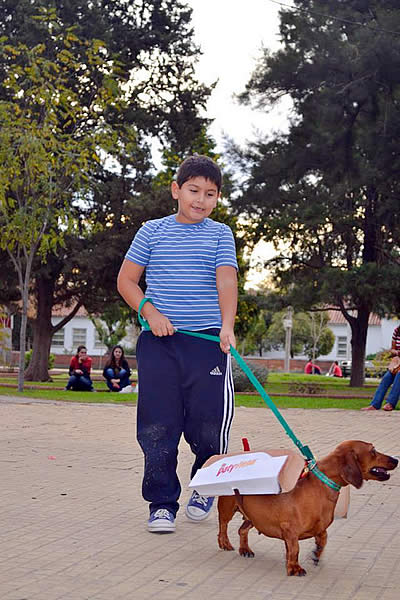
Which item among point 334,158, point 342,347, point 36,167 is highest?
point 334,158

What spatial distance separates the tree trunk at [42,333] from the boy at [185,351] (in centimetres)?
2480

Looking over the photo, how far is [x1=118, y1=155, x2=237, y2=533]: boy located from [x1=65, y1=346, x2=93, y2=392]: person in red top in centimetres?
1622

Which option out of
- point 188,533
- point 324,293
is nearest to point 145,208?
point 324,293

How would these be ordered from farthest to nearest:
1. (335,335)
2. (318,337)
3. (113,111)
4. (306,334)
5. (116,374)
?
(335,335) → (306,334) → (318,337) → (113,111) → (116,374)

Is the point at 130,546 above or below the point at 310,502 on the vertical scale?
below

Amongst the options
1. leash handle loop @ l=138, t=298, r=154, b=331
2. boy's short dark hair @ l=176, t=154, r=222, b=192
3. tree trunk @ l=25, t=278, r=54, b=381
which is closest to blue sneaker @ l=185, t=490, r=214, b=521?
leash handle loop @ l=138, t=298, r=154, b=331

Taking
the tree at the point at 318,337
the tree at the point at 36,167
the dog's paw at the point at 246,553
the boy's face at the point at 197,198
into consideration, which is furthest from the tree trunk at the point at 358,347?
the tree at the point at 318,337

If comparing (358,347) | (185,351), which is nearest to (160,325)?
(185,351)

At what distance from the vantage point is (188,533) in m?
5.29

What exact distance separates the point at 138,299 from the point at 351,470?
148 centimetres

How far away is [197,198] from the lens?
17.3 ft

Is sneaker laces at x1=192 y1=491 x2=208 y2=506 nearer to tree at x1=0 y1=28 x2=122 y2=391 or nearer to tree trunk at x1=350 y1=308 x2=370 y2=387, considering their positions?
tree at x1=0 y1=28 x2=122 y2=391

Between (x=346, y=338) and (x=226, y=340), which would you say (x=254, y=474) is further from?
(x=346, y=338)

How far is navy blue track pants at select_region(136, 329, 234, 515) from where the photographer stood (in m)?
5.16
